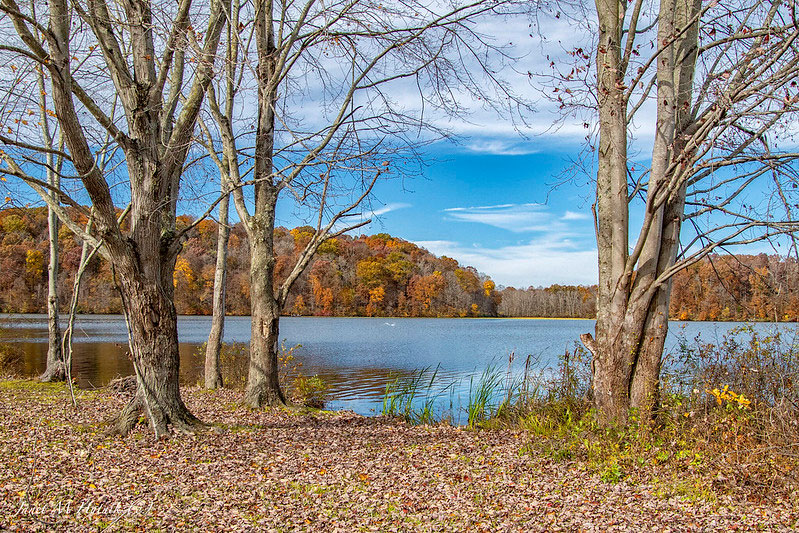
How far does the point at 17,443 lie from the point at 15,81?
370 cm

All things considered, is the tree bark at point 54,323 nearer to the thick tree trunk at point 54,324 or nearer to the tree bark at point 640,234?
the thick tree trunk at point 54,324

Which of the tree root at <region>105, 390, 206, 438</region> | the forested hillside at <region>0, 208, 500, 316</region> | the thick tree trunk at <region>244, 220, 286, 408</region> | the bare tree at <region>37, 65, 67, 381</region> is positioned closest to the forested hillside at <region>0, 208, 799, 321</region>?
the forested hillside at <region>0, 208, 500, 316</region>

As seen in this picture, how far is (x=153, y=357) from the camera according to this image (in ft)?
20.0

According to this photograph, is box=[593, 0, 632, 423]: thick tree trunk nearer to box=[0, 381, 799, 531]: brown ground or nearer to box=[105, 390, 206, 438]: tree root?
box=[0, 381, 799, 531]: brown ground

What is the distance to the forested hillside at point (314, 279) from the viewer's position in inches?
1592

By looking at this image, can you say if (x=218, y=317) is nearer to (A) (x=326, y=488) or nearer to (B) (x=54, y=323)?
(B) (x=54, y=323)

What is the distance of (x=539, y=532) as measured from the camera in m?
3.87

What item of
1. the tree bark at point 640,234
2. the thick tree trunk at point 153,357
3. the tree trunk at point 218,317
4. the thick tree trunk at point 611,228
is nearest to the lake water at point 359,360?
the tree trunk at point 218,317

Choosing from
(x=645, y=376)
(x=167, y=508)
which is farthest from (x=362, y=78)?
(x=167, y=508)

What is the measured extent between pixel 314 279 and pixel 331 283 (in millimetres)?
2319

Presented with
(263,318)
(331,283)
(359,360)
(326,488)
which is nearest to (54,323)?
(263,318)

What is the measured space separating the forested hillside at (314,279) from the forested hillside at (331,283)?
3.7 inches

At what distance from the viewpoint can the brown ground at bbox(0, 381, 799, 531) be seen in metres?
3.98

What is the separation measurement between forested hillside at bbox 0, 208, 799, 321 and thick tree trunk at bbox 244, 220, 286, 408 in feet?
68.1
